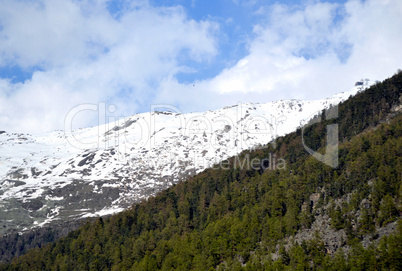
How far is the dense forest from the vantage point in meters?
94.7

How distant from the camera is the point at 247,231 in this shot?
12181cm

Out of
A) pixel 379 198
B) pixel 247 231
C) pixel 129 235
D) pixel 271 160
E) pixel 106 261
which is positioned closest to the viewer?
pixel 379 198

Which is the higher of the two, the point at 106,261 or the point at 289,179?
the point at 289,179

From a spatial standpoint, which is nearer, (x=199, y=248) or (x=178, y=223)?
(x=199, y=248)

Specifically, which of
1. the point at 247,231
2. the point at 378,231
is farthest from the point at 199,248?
the point at 378,231

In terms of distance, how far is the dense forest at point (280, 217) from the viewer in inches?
3728

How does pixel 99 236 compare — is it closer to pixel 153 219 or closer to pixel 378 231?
pixel 153 219

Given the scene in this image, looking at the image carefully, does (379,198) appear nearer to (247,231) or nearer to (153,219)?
(247,231)

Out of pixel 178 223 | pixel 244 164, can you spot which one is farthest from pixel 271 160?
pixel 178 223

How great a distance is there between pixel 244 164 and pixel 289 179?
58490 millimetres

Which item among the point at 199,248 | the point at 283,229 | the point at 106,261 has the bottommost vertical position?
the point at 106,261

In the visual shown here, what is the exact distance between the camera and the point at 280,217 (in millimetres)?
122812

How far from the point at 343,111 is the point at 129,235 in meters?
128

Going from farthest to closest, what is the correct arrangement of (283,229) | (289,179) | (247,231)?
(289,179) → (247,231) → (283,229)
